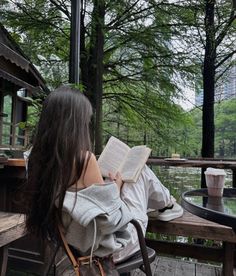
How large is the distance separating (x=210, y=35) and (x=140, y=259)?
5.10 metres

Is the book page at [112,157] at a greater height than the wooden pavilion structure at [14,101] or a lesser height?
lesser

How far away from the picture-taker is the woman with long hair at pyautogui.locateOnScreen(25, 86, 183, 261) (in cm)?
92

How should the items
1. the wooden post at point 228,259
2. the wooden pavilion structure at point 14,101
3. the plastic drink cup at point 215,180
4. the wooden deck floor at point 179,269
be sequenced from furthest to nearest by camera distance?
1. the wooden pavilion structure at point 14,101
2. the wooden deck floor at point 179,269
3. the wooden post at point 228,259
4. the plastic drink cup at point 215,180

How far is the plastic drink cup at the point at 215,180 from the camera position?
145 cm

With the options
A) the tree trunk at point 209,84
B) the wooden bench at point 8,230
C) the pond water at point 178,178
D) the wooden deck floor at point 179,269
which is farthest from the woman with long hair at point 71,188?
the tree trunk at point 209,84

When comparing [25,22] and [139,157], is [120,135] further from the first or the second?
[139,157]

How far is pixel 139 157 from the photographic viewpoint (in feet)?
→ 4.21

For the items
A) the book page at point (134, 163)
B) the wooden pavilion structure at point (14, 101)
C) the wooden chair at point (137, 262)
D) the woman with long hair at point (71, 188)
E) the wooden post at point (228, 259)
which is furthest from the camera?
the wooden pavilion structure at point (14, 101)

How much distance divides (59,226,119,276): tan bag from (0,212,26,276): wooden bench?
69 centimetres

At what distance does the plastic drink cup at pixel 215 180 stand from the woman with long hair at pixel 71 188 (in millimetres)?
596

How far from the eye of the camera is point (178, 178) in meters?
6.11

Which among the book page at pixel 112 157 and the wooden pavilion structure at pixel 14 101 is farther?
the wooden pavilion structure at pixel 14 101

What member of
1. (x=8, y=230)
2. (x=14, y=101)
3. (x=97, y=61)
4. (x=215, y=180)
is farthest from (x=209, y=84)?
(x=8, y=230)

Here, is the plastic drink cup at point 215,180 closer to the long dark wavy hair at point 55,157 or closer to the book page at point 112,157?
the book page at point 112,157
